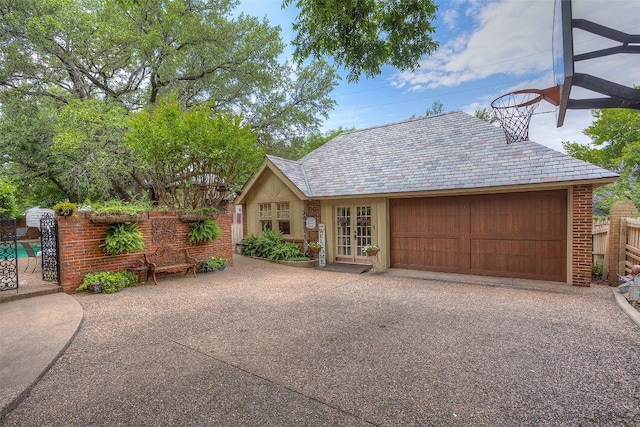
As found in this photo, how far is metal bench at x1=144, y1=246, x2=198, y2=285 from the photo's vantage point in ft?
25.4

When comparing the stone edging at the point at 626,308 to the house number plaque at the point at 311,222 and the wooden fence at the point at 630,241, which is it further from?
the house number plaque at the point at 311,222

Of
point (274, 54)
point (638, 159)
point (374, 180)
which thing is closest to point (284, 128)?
point (274, 54)

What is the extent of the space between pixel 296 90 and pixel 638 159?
699 inches

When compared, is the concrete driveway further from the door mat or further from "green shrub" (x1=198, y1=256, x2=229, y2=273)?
the door mat

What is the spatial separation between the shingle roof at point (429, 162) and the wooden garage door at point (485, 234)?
61cm

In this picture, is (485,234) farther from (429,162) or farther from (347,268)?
(347,268)

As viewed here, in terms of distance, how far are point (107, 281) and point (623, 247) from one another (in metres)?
11.6

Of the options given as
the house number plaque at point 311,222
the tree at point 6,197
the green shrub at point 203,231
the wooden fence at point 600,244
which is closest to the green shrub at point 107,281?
the green shrub at point 203,231

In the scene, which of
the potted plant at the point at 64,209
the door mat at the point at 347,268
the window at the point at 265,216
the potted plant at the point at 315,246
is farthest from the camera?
the window at the point at 265,216

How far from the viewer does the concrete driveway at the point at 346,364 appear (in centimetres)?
260

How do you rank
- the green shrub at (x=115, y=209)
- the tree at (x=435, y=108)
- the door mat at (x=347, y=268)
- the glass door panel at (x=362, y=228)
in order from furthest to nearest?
the tree at (x=435, y=108) → the glass door panel at (x=362, y=228) → the door mat at (x=347, y=268) → the green shrub at (x=115, y=209)

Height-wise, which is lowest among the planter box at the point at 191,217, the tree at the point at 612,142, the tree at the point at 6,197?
the planter box at the point at 191,217

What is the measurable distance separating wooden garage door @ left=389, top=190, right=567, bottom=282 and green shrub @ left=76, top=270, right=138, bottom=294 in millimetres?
7345

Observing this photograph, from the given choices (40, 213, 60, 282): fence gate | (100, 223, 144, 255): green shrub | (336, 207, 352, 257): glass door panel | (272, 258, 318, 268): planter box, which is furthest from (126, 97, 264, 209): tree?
(336, 207, 352, 257): glass door panel
